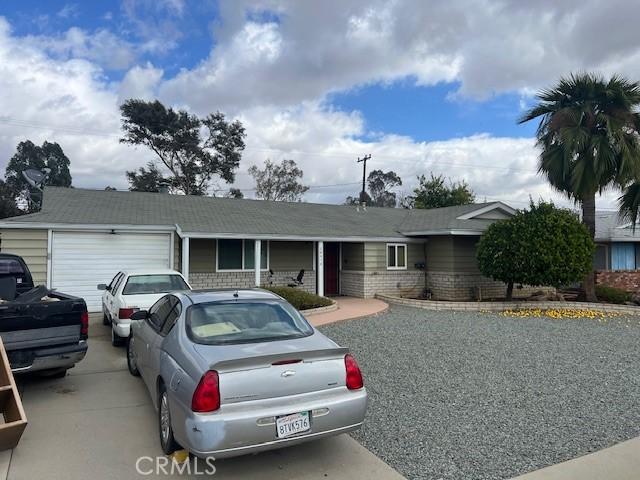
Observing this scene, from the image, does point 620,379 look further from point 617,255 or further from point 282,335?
point 617,255

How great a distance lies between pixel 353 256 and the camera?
55.8 feet

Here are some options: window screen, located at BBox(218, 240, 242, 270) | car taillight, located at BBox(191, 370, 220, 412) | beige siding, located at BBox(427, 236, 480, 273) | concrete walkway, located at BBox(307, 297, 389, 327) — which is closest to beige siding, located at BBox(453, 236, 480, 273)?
beige siding, located at BBox(427, 236, 480, 273)

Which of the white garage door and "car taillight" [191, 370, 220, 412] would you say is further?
the white garage door

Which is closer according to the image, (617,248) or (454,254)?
(454,254)

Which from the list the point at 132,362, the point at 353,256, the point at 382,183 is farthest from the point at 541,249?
the point at 382,183

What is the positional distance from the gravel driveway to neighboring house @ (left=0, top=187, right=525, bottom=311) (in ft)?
19.5

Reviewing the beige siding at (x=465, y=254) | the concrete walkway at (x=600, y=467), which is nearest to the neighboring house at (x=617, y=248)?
the beige siding at (x=465, y=254)

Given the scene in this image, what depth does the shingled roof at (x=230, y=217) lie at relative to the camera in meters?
13.4

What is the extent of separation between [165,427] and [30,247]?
10596mm

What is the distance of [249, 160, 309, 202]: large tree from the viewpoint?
4153 cm

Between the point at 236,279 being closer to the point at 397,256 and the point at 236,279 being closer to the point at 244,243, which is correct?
the point at 244,243

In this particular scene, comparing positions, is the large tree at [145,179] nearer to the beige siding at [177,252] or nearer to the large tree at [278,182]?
the large tree at [278,182]

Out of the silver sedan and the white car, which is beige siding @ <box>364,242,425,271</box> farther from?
the silver sedan

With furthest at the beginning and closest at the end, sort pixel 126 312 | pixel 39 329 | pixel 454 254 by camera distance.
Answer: pixel 454 254, pixel 126 312, pixel 39 329
